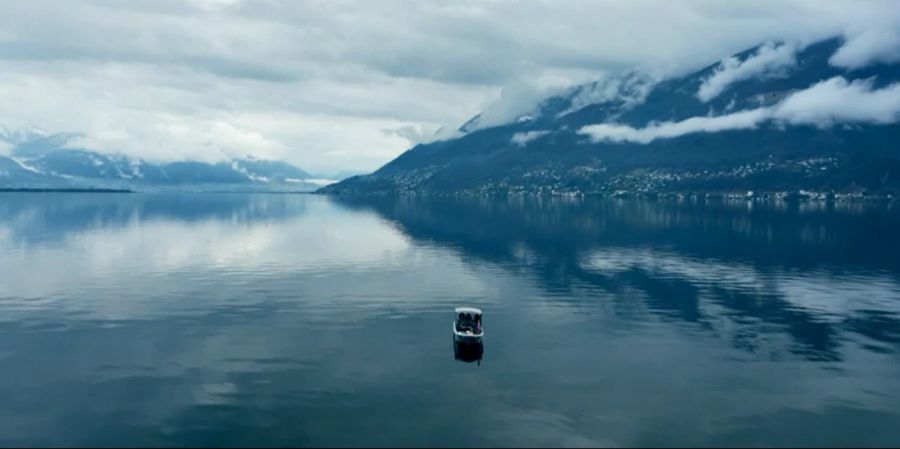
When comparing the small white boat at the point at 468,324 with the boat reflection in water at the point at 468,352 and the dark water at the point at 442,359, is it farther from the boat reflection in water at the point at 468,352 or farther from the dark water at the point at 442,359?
the dark water at the point at 442,359

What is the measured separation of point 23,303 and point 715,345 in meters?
112

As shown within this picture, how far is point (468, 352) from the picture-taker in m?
89.2

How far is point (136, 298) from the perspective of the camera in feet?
408

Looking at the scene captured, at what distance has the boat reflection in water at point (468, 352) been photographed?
86688mm

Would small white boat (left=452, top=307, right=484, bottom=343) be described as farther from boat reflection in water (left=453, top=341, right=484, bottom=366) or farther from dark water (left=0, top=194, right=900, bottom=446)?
dark water (left=0, top=194, right=900, bottom=446)

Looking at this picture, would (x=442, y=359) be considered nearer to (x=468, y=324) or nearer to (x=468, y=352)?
(x=468, y=352)

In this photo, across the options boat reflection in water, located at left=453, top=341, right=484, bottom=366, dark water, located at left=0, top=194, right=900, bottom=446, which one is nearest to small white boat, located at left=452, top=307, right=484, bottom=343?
boat reflection in water, located at left=453, top=341, right=484, bottom=366

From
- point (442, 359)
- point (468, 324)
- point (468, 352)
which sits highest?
point (468, 324)

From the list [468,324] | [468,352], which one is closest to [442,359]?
[468,352]

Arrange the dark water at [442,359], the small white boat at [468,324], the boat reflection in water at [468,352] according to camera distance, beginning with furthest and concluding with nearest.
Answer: the small white boat at [468,324] → the boat reflection in water at [468,352] → the dark water at [442,359]

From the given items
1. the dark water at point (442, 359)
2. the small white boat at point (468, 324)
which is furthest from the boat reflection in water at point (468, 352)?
the dark water at point (442, 359)

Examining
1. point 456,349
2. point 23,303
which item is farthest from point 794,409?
point 23,303

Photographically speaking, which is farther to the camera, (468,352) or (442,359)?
(468,352)

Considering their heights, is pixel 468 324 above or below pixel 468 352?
above
